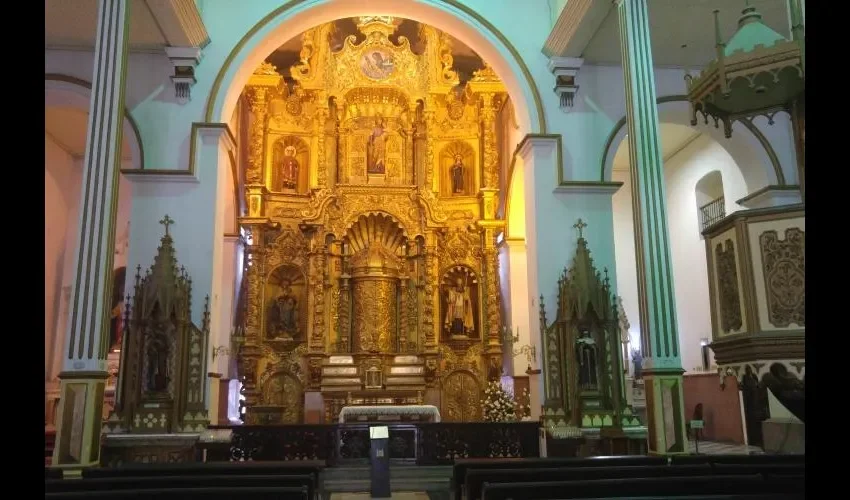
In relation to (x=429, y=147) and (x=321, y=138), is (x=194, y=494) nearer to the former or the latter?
(x=321, y=138)

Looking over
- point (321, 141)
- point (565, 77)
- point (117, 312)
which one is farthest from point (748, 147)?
point (117, 312)

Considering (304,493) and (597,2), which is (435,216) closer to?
(597,2)

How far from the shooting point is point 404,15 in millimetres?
12109

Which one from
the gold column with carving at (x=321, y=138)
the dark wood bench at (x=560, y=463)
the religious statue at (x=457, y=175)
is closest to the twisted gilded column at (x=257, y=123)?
the gold column with carving at (x=321, y=138)

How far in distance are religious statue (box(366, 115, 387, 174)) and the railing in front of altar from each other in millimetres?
7939

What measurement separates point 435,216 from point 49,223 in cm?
842

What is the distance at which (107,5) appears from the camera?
8.30 metres

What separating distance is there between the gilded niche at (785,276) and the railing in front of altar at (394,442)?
5727mm

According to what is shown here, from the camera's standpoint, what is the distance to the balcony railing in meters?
15.4

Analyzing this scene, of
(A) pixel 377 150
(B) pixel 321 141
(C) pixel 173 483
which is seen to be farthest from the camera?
(A) pixel 377 150

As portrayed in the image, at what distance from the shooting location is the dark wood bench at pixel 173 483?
15.0ft

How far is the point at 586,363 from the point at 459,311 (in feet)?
19.6

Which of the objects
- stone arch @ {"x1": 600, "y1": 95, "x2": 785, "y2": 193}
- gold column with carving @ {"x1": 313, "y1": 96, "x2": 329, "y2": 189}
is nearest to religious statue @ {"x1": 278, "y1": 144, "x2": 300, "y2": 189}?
gold column with carving @ {"x1": 313, "y1": 96, "x2": 329, "y2": 189}

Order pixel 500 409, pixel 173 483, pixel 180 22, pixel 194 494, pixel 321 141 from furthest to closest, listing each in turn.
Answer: pixel 321 141 → pixel 500 409 → pixel 180 22 → pixel 173 483 → pixel 194 494
